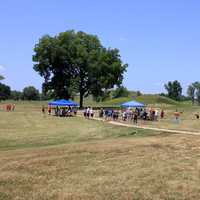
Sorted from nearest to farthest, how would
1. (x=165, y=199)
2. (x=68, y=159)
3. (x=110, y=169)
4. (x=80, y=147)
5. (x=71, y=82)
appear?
(x=165, y=199) → (x=110, y=169) → (x=68, y=159) → (x=80, y=147) → (x=71, y=82)

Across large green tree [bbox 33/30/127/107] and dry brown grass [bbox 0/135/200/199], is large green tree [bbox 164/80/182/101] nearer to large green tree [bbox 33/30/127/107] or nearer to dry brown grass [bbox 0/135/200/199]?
large green tree [bbox 33/30/127/107]

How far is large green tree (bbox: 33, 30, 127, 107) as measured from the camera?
8807 centimetres

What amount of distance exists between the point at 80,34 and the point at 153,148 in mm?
69971

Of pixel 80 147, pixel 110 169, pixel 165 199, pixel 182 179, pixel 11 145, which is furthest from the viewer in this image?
pixel 11 145

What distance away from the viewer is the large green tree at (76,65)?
88.1 meters

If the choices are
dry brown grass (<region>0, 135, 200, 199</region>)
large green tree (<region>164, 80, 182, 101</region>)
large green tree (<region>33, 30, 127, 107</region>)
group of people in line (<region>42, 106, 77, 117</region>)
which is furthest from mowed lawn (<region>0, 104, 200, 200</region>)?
large green tree (<region>164, 80, 182, 101</region>)

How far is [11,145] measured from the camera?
28453 millimetres

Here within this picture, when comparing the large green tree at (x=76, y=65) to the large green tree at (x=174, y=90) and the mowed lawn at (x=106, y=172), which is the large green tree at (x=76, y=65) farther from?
the large green tree at (x=174, y=90)

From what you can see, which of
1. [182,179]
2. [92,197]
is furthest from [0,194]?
[182,179]

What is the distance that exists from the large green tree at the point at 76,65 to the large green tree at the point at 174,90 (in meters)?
103

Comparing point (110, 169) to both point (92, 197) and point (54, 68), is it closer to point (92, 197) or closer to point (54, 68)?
point (92, 197)

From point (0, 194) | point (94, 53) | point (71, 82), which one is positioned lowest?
point (0, 194)

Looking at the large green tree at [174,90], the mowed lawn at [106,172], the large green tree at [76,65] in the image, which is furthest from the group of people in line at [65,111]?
the large green tree at [174,90]

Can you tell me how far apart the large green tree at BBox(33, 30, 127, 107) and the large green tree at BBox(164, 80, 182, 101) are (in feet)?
339
